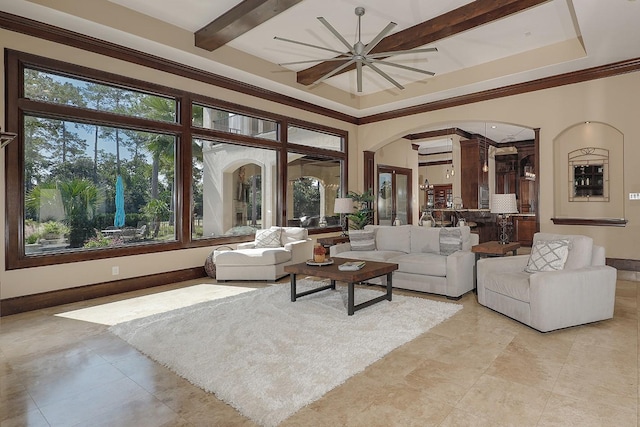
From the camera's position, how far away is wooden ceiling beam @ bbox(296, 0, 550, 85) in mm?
4312

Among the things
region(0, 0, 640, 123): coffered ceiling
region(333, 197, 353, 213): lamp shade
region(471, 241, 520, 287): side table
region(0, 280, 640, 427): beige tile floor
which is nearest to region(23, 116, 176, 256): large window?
region(0, 0, 640, 123): coffered ceiling

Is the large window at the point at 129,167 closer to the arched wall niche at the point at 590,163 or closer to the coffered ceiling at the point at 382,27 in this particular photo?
the coffered ceiling at the point at 382,27

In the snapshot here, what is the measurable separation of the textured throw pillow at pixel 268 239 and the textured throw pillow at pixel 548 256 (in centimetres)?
377

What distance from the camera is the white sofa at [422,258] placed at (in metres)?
4.54

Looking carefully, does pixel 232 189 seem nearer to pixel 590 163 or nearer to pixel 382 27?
pixel 382 27

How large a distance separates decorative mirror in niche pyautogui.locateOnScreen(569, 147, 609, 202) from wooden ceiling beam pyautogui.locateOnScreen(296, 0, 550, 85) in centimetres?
444

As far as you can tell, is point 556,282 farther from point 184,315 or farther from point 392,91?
point 392,91

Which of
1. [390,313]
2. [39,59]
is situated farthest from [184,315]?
[39,59]

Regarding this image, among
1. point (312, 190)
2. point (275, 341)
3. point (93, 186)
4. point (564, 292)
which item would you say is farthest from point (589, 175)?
point (93, 186)

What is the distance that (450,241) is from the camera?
500 cm

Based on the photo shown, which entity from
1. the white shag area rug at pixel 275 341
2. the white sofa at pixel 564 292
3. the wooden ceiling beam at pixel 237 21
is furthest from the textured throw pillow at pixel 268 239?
the white sofa at pixel 564 292

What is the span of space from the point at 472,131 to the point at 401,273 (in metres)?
7.26

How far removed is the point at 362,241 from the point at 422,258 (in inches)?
41.6

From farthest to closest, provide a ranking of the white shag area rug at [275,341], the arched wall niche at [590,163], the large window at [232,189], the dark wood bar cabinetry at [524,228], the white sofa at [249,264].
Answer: the dark wood bar cabinetry at [524,228] → the arched wall niche at [590,163] → the large window at [232,189] → the white sofa at [249,264] → the white shag area rug at [275,341]
